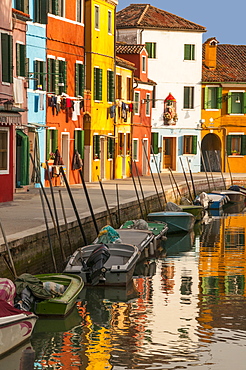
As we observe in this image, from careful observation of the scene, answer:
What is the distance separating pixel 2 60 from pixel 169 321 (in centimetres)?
1222

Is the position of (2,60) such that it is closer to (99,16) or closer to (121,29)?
(99,16)

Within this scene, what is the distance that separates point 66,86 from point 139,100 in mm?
12762

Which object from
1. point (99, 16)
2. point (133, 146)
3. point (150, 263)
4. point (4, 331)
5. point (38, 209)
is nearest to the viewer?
point (4, 331)

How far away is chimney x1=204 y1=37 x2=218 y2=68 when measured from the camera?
54.2m

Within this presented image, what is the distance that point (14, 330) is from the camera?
40.3 feet

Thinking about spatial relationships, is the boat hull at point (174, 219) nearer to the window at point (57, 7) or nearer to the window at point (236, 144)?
the window at point (57, 7)

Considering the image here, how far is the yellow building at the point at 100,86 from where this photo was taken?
3766cm

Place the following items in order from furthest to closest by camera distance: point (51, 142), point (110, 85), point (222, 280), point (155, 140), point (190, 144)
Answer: point (190, 144), point (155, 140), point (110, 85), point (51, 142), point (222, 280)

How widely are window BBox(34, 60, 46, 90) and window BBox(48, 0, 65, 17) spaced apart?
2391 mm

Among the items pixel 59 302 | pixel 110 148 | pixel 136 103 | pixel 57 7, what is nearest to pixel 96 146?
pixel 110 148

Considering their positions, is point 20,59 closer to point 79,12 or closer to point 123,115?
point 79,12

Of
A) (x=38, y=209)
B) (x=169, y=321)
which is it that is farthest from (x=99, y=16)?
(x=169, y=321)

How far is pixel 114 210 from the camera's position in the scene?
82.1ft

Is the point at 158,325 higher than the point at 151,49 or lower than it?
lower
